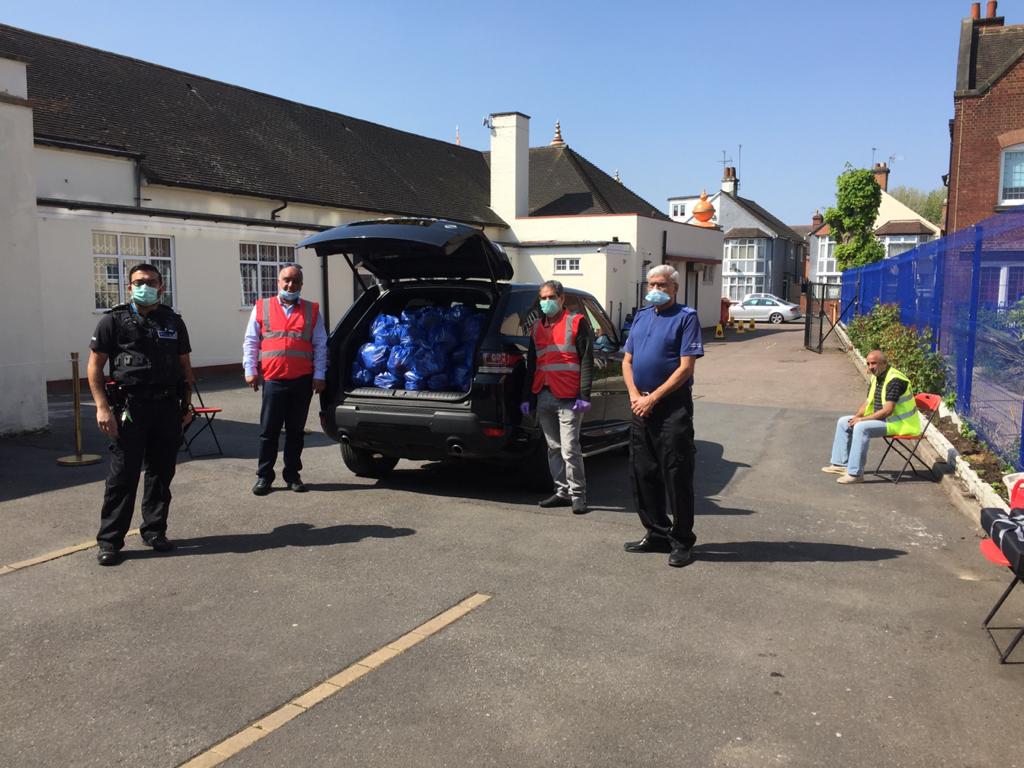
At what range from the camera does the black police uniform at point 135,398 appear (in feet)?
17.7

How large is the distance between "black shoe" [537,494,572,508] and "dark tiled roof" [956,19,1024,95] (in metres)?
25.4

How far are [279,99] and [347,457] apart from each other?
21528 mm

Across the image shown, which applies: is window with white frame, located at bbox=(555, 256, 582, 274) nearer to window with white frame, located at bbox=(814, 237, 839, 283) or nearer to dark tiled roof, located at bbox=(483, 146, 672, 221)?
dark tiled roof, located at bbox=(483, 146, 672, 221)

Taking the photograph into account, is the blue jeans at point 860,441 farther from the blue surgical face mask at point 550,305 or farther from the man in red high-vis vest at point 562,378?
the blue surgical face mask at point 550,305

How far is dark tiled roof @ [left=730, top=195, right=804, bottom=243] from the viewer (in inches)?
2628

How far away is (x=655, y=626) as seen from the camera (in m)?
4.47

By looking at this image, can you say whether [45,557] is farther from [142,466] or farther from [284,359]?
[284,359]

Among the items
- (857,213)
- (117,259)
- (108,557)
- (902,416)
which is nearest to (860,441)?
(902,416)

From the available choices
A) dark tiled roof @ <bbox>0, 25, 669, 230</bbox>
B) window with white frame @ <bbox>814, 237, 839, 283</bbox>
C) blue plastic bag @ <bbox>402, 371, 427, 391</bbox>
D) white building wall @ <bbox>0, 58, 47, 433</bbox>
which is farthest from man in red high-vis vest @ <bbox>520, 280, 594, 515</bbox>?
window with white frame @ <bbox>814, 237, 839, 283</bbox>

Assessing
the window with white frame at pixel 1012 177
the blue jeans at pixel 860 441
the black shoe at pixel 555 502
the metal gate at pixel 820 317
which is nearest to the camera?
the black shoe at pixel 555 502

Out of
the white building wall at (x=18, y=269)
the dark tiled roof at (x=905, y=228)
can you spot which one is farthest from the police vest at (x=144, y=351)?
the dark tiled roof at (x=905, y=228)

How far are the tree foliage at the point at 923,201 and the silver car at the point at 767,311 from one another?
40.9 m

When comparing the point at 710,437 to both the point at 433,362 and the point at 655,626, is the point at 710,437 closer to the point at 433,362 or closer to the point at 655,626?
the point at 433,362

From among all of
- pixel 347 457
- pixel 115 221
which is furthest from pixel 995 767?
pixel 115 221
